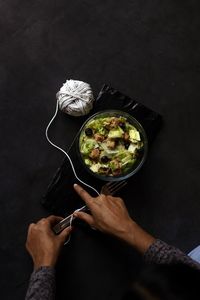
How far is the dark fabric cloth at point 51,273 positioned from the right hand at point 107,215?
10 centimetres

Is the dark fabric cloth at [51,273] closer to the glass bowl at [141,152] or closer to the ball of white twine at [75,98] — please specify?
the glass bowl at [141,152]

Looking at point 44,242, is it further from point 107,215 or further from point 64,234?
point 107,215

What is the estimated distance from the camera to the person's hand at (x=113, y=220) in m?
1.11

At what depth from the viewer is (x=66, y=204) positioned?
1290 mm

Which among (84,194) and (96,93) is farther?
(96,93)

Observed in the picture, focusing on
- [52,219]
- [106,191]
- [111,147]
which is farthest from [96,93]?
[52,219]

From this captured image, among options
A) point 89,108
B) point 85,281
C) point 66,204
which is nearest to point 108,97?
point 89,108

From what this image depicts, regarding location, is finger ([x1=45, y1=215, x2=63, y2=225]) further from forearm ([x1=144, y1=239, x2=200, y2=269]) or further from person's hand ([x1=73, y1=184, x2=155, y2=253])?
forearm ([x1=144, y1=239, x2=200, y2=269])

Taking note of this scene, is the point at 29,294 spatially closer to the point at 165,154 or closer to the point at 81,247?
the point at 81,247

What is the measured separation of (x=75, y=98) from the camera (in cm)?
126

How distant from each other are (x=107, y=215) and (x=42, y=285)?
26 centimetres

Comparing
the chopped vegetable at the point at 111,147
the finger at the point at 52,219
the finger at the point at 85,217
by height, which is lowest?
the finger at the point at 52,219

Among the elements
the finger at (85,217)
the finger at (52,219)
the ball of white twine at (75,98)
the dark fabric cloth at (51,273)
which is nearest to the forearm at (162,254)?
the dark fabric cloth at (51,273)

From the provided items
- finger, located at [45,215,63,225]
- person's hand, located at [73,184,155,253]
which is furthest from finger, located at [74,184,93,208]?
finger, located at [45,215,63,225]
